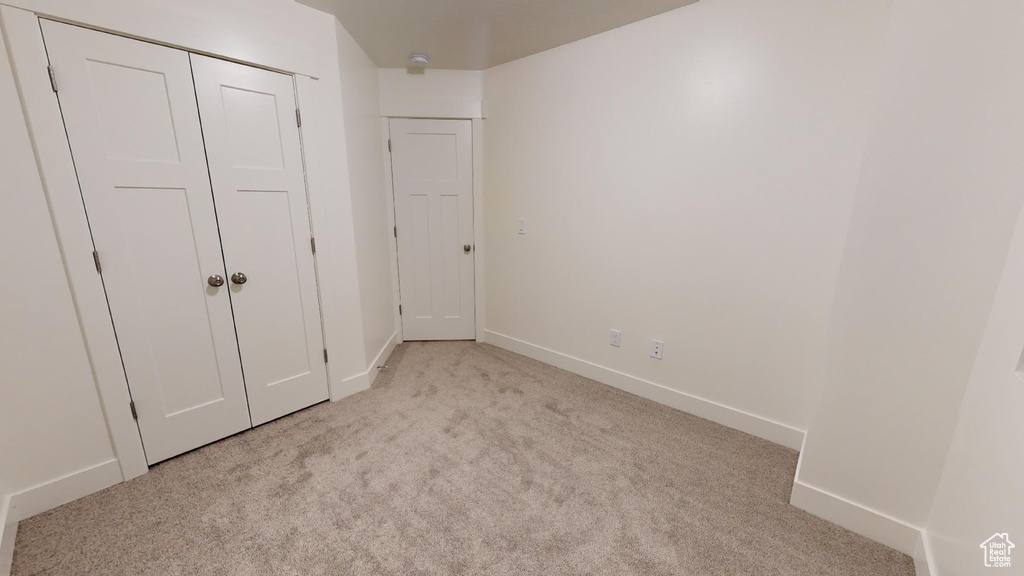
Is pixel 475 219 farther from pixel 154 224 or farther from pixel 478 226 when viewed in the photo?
pixel 154 224

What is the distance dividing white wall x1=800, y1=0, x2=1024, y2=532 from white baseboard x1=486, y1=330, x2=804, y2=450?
22.0 inches

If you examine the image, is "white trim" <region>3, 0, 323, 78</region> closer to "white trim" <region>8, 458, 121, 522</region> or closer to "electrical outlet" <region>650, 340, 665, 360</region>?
"white trim" <region>8, 458, 121, 522</region>

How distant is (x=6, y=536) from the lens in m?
1.42

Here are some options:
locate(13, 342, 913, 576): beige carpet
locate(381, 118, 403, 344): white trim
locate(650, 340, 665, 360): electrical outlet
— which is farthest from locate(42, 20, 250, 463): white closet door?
locate(650, 340, 665, 360): electrical outlet

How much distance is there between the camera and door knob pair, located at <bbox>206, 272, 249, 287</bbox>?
1.93 metres

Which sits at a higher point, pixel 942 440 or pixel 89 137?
pixel 89 137

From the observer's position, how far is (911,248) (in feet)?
4.23

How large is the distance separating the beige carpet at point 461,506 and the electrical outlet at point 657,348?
38cm

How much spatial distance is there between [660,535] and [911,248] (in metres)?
1.40

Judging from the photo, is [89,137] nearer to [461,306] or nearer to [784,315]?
[461,306]

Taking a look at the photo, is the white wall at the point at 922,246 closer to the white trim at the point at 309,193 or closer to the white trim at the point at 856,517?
the white trim at the point at 856,517

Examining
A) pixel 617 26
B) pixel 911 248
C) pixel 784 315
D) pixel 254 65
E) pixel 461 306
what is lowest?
pixel 461 306

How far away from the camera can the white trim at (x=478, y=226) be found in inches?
127

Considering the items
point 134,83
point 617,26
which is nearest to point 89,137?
point 134,83
